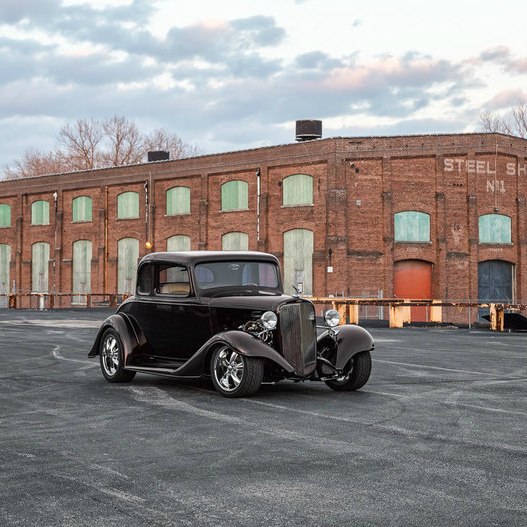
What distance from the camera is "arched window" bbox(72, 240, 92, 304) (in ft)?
185

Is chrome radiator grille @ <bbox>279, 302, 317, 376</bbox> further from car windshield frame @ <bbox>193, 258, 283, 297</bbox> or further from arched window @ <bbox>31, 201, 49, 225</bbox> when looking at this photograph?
arched window @ <bbox>31, 201, 49, 225</bbox>

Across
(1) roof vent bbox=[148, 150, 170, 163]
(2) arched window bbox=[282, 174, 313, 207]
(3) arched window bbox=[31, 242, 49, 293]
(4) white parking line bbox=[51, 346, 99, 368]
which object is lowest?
(4) white parking line bbox=[51, 346, 99, 368]

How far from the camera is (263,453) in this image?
7.46 metres

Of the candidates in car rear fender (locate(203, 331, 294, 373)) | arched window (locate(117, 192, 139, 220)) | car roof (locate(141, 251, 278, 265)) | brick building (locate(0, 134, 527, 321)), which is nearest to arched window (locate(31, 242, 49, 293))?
arched window (locate(117, 192, 139, 220))

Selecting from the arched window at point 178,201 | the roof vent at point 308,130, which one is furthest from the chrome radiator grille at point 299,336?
the arched window at point 178,201

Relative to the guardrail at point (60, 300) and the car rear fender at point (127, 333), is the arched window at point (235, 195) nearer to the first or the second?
the guardrail at point (60, 300)

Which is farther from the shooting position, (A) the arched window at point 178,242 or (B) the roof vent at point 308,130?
(A) the arched window at point 178,242

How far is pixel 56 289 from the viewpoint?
190 feet

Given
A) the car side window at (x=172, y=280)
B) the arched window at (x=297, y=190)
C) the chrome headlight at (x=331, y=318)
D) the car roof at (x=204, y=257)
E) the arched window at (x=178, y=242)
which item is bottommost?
the chrome headlight at (x=331, y=318)

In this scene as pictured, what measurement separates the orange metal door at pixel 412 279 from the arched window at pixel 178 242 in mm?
13274

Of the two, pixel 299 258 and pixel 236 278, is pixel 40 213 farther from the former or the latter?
pixel 236 278

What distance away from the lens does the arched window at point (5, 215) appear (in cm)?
6247

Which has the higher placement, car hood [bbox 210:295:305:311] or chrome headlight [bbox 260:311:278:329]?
car hood [bbox 210:295:305:311]

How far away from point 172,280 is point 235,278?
944 millimetres
